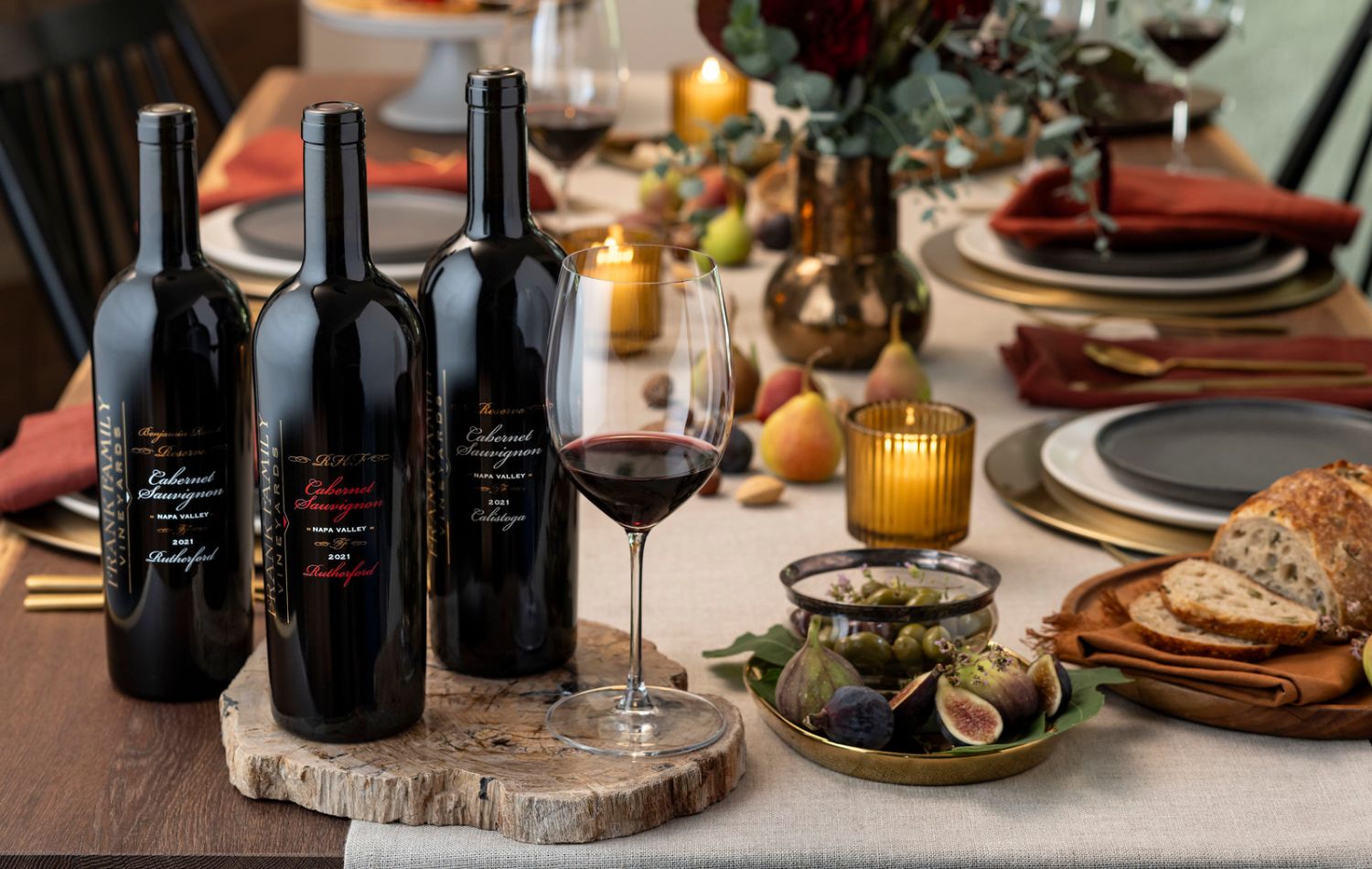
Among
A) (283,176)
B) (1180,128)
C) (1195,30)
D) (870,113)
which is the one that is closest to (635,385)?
(870,113)

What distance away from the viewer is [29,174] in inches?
73.9

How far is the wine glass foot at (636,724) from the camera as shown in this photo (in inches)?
32.7

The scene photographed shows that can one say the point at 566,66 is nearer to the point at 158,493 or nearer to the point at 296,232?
the point at 296,232

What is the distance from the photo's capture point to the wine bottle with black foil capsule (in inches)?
30.5

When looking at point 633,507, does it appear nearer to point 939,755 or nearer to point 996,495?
point 939,755

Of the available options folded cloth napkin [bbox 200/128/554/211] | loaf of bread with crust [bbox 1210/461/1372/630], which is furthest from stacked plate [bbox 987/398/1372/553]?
folded cloth napkin [bbox 200/128/554/211]

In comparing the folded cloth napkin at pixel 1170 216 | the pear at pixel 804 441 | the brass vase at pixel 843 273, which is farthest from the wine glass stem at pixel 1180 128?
the pear at pixel 804 441

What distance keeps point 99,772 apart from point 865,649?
0.42m

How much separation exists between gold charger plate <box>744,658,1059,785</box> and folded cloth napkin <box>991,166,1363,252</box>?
1.04m

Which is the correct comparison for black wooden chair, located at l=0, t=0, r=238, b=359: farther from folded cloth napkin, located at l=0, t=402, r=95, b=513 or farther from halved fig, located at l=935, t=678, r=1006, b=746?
halved fig, located at l=935, t=678, r=1006, b=746

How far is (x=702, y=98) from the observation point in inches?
85.0

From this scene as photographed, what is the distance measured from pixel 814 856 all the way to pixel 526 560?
230 mm

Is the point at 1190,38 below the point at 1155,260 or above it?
above

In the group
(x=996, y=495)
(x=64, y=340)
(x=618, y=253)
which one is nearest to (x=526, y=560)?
(x=618, y=253)
